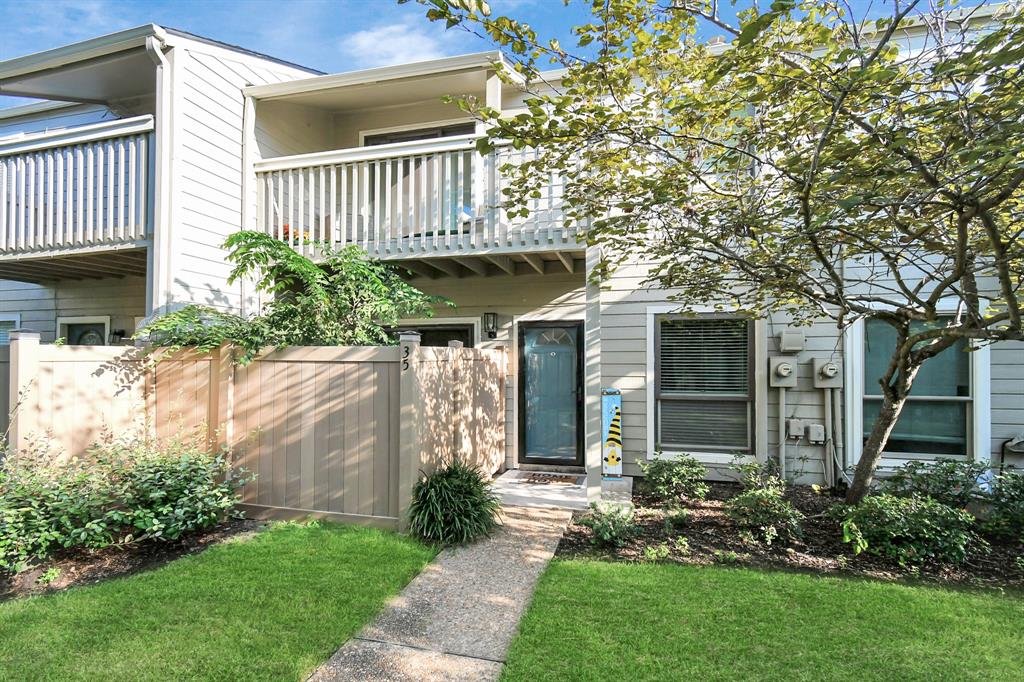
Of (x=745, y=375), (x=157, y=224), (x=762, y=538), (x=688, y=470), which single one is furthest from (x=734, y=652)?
(x=157, y=224)

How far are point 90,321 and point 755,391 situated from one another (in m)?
8.99

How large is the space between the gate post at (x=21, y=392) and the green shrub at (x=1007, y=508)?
24.6 ft

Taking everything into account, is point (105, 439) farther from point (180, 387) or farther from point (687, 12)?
point (687, 12)

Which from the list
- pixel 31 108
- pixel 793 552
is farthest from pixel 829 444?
pixel 31 108

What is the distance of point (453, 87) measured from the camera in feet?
21.3

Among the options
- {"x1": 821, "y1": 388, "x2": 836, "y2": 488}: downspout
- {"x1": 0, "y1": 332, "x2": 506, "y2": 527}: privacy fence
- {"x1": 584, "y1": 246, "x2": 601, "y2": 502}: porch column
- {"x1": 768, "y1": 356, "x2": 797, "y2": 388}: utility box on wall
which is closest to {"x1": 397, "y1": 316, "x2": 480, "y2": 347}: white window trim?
{"x1": 0, "y1": 332, "x2": 506, "y2": 527}: privacy fence

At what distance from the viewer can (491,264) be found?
6449mm

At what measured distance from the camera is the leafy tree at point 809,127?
8.36 ft

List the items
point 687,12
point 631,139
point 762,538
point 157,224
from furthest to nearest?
point 157,224, point 762,538, point 631,139, point 687,12

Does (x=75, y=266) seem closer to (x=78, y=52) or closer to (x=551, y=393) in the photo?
(x=78, y=52)

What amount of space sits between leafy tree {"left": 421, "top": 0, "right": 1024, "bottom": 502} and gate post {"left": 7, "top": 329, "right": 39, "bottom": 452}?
12.8 ft

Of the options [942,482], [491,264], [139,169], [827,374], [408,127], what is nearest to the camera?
[942,482]

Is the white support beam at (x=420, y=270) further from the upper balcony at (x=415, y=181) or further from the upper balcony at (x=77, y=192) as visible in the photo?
the upper balcony at (x=77, y=192)

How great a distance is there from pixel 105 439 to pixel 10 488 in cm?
67
